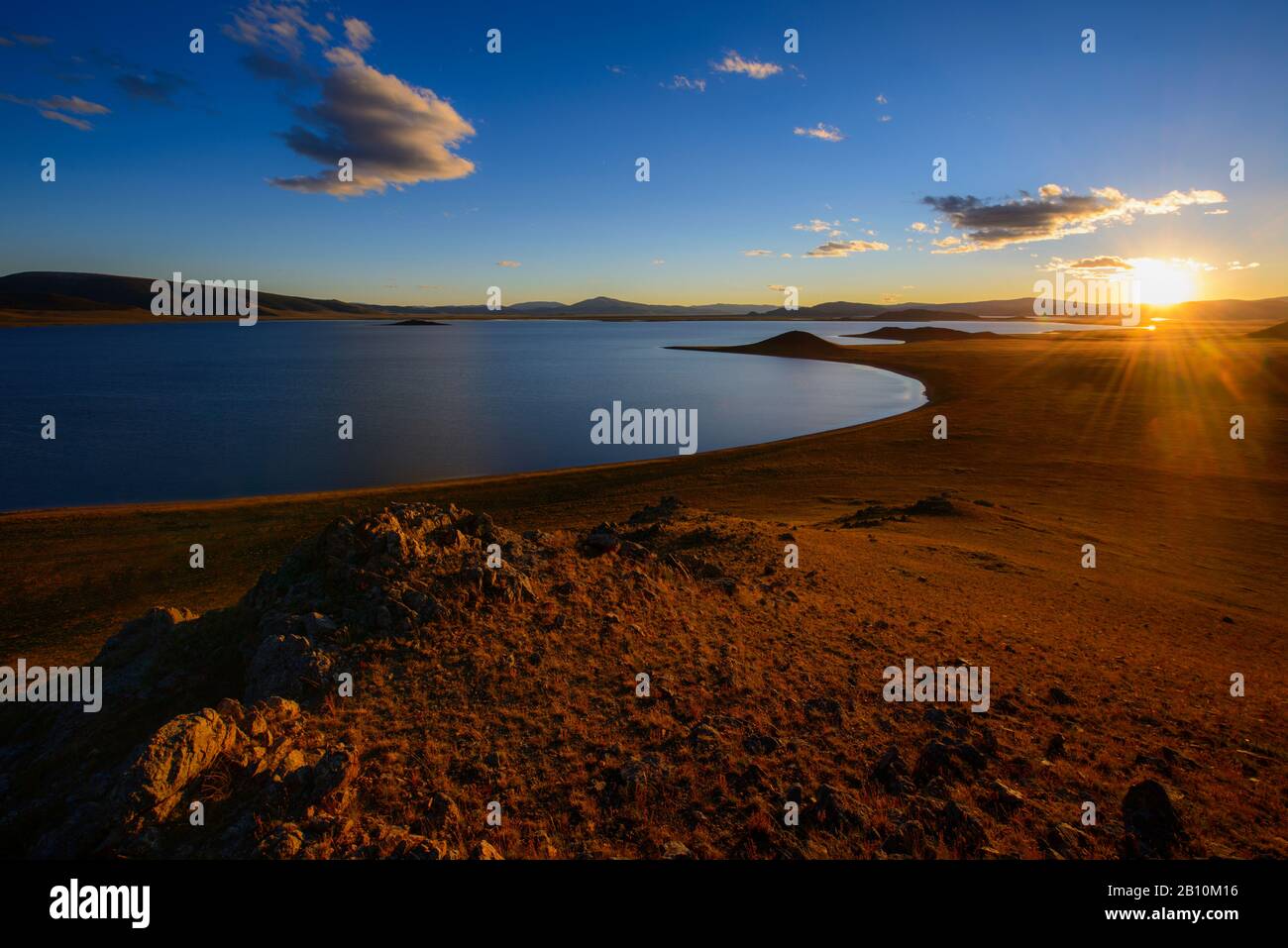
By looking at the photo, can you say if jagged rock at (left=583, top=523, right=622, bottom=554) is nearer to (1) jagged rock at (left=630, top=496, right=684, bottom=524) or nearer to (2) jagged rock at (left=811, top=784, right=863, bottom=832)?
(1) jagged rock at (left=630, top=496, right=684, bottom=524)

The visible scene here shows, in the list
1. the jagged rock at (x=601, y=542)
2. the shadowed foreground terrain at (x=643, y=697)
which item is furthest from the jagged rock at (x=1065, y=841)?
the jagged rock at (x=601, y=542)

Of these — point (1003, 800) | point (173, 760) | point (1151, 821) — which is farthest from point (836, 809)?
point (173, 760)

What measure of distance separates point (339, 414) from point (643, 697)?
196ft

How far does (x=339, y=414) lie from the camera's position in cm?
6078

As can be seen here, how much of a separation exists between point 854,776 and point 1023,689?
17.7ft

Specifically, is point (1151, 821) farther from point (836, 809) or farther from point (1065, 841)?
point (836, 809)

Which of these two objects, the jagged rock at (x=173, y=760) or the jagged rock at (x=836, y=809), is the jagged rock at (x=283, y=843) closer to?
the jagged rock at (x=173, y=760)

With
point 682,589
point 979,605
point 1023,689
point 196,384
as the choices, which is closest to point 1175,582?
point 979,605

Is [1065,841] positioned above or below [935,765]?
below

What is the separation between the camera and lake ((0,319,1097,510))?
3881cm

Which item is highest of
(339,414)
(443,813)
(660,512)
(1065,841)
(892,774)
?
(339,414)
